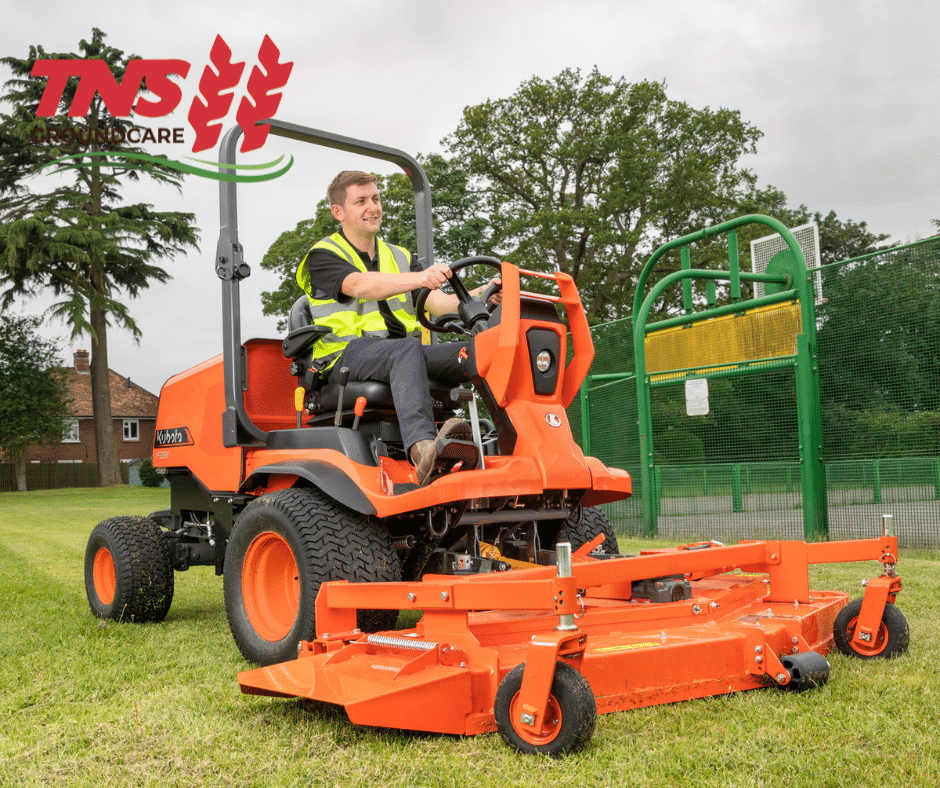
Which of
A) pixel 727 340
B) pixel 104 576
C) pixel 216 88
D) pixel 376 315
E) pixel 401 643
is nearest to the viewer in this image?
pixel 401 643

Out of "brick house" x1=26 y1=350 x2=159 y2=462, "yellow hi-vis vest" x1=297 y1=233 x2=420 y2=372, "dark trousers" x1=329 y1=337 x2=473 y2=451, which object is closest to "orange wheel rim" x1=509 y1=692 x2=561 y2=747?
"dark trousers" x1=329 y1=337 x2=473 y2=451

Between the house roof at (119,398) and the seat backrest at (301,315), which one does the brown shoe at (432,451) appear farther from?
the house roof at (119,398)

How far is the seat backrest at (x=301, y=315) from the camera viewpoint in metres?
4.38

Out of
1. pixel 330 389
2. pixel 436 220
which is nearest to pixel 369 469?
pixel 330 389

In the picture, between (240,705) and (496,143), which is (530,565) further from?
(496,143)

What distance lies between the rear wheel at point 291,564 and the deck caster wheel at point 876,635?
1.82 m

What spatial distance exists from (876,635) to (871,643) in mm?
37

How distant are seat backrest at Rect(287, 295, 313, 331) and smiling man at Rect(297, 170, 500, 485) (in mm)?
115

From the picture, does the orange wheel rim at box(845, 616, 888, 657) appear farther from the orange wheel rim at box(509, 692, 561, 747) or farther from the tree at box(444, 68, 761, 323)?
the tree at box(444, 68, 761, 323)

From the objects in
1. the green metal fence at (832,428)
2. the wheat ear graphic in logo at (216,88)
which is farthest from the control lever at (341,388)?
the wheat ear graphic in logo at (216,88)

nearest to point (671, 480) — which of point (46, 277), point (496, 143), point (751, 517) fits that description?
point (751, 517)

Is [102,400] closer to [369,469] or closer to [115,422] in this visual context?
[115,422]

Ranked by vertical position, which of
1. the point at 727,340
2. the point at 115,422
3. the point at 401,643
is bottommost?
the point at 401,643

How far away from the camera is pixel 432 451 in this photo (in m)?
3.37
